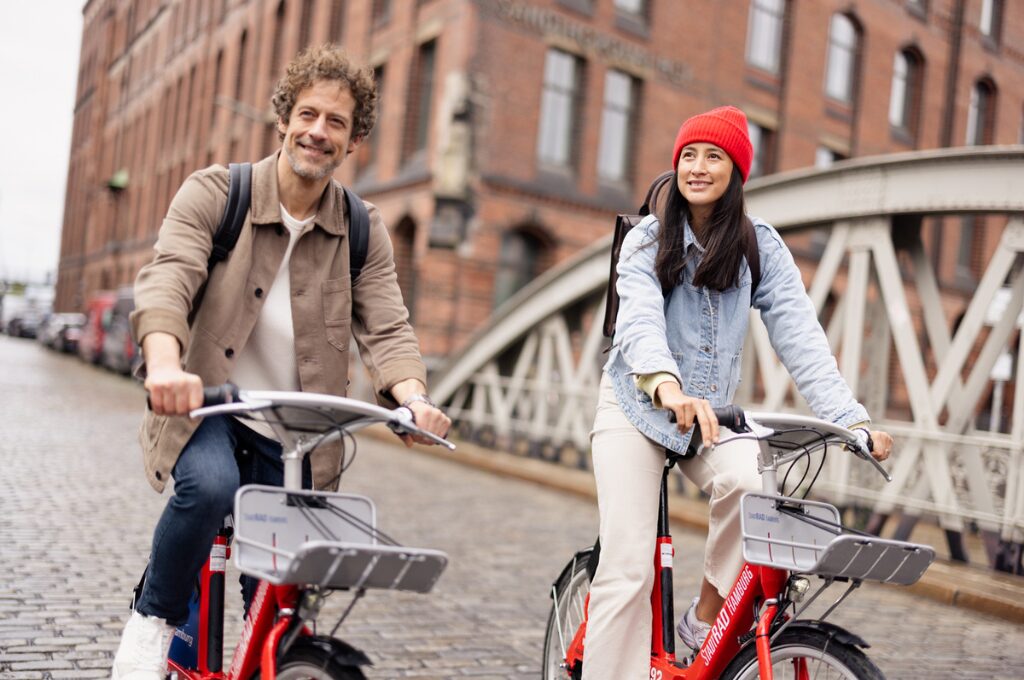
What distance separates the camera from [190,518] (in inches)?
96.5

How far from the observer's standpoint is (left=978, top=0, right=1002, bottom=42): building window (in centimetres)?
2823

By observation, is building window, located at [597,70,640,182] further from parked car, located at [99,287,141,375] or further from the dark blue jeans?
the dark blue jeans

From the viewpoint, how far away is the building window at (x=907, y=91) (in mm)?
27312

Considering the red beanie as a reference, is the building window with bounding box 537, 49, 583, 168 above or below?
above

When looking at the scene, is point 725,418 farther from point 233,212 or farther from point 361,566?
point 233,212

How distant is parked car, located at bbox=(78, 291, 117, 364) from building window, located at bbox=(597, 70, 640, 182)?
52.8 feet

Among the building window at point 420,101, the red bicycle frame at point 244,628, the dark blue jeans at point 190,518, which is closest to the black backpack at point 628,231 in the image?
the dark blue jeans at point 190,518

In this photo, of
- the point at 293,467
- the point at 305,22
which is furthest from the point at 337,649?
the point at 305,22

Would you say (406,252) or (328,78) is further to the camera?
(406,252)

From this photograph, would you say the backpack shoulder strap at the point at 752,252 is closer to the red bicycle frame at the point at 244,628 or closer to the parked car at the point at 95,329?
the red bicycle frame at the point at 244,628

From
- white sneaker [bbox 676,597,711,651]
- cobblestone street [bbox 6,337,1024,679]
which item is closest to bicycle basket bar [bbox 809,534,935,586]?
white sneaker [bbox 676,597,711,651]

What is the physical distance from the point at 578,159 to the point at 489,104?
2309mm

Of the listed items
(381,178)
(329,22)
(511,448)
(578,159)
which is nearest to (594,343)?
(511,448)

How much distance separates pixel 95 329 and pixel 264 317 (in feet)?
102
